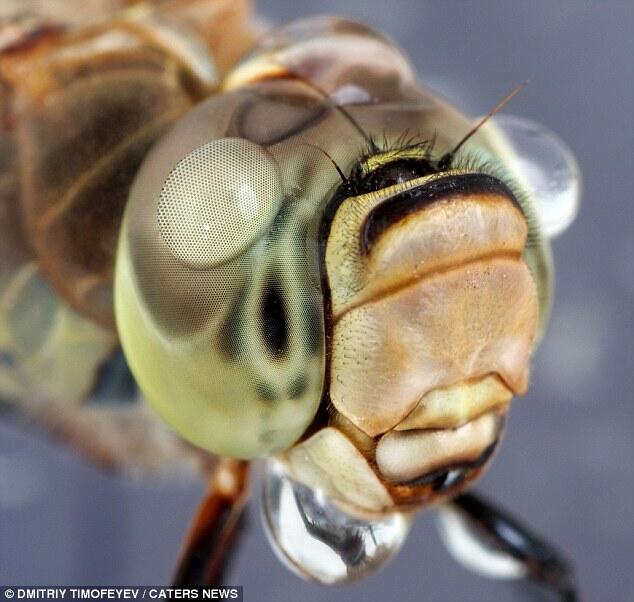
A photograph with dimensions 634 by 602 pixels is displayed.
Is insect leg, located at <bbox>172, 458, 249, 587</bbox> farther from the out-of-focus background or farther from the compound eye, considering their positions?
the out-of-focus background

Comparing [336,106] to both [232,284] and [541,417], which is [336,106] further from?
[541,417]

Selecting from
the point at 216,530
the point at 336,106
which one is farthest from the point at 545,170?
the point at 216,530

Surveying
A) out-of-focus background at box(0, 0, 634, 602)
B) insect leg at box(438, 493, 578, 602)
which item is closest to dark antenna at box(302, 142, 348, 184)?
insect leg at box(438, 493, 578, 602)

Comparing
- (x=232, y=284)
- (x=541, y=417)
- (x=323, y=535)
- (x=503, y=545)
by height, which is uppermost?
(x=232, y=284)

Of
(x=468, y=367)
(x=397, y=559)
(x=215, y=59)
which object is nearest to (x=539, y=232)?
(x=468, y=367)

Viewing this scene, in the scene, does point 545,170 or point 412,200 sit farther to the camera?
point 545,170
